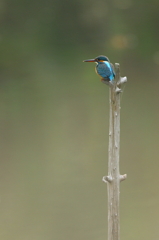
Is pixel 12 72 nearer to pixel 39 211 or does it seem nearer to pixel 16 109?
pixel 16 109

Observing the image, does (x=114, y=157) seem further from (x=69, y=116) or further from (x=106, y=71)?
(x=69, y=116)

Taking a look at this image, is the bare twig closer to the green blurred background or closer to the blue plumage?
the blue plumage

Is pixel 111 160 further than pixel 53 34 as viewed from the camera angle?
No

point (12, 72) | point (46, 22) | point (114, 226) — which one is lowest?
point (114, 226)

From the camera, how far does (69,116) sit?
1.59 m

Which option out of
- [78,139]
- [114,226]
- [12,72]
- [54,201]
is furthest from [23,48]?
[114,226]

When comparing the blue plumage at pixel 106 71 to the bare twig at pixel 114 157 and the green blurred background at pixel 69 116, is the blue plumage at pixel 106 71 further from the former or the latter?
the green blurred background at pixel 69 116

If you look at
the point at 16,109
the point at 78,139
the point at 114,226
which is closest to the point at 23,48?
the point at 16,109

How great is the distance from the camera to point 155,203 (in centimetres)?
159

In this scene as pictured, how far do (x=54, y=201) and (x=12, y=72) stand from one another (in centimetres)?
61

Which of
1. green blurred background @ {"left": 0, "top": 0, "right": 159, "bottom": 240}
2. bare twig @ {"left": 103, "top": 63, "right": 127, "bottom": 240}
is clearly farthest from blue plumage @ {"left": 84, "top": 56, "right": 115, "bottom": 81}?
green blurred background @ {"left": 0, "top": 0, "right": 159, "bottom": 240}

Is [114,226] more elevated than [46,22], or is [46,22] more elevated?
[46,22]

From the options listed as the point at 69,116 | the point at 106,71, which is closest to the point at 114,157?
the point at 106,71

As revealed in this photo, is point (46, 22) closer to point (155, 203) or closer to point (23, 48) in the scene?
point (23, 48)
